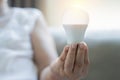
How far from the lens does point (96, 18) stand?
89.8 inches

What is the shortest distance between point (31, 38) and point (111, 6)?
1168mm

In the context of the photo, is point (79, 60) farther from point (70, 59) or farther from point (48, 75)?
point (48, 75)

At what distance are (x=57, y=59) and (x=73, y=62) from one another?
0.47 ft

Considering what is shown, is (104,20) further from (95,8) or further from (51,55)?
(51,55)

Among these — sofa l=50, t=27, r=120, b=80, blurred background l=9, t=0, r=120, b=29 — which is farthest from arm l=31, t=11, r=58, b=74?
blurred background l=9, t=0, r=120, b=29

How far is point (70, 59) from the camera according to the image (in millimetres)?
784

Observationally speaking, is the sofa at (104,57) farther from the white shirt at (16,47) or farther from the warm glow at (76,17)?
the warm glow at (76,17)

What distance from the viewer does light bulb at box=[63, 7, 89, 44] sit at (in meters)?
0.72

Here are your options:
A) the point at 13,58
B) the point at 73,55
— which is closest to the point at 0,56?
the point at 13,58

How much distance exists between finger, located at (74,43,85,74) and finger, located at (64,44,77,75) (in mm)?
13

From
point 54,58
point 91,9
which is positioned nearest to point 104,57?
point 54,58

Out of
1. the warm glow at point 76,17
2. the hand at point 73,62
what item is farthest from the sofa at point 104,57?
the warm glow at point 76,17

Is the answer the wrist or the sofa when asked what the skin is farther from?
the sofa

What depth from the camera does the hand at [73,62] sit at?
77cm
